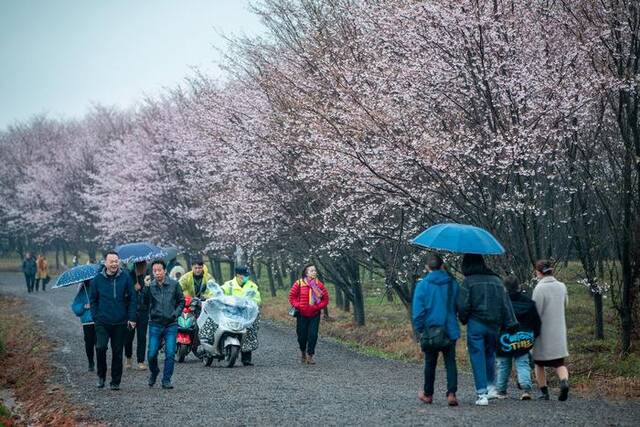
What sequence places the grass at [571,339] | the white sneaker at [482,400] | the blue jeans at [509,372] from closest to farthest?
the white sneaker at [482,400], the blue jeans at [509,372], the grass at [571,339]

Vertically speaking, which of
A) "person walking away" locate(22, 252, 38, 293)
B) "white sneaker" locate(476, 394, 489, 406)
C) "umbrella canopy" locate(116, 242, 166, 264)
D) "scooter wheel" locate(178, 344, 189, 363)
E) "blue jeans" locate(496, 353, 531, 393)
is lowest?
"white sneaker" locate(476, 394, 489, 406)

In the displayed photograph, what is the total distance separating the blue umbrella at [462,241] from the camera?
1159cm

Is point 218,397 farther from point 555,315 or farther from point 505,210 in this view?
point 505,210

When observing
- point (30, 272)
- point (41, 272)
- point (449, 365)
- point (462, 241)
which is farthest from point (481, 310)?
point (41, 272)

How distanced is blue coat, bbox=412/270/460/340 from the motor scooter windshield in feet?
22.0

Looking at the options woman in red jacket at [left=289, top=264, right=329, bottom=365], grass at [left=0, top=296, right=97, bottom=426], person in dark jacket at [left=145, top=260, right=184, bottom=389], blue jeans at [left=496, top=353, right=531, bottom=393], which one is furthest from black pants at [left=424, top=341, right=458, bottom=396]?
woman in red jacket at [left=289, top=264, right=329, bottom=365]

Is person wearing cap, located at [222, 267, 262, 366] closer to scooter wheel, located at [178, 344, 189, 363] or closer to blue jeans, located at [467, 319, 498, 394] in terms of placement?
scooter wheel, located at [178, 344, 189, 363]

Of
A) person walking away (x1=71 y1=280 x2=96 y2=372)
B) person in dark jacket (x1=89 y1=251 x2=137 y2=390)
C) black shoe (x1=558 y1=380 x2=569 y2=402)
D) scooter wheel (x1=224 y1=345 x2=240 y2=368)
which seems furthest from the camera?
scooter wheel (x1=224 y1=345 x2=240 y2=368)

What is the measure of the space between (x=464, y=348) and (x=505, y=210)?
12.3 feet

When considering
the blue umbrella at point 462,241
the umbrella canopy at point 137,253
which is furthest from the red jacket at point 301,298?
the blue umbrella at point 462,241

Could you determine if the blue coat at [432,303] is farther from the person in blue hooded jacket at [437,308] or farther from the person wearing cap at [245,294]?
the person wearing cap at [245,294]

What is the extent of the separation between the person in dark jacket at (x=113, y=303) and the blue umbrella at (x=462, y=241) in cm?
440

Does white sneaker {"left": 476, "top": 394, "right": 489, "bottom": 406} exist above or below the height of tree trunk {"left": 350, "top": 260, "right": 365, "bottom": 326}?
below

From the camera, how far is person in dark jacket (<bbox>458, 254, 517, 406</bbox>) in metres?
11.8
